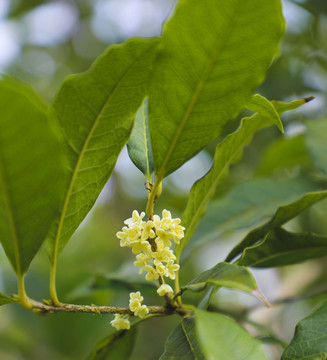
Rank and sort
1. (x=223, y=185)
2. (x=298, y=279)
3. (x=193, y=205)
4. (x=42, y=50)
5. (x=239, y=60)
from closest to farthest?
1. (x=239, y=60)
2. (x=193, y=205)
3. (x=223, y=185)
4. (x=298, y=279)
5. (x=42, y=50)

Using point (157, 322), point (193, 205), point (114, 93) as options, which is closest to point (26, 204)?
point (114, 93)

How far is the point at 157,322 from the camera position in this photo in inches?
107

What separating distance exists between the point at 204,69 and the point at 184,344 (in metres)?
0.50

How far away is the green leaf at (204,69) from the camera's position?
0.73 metres

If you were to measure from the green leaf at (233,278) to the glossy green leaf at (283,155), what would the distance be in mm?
1111

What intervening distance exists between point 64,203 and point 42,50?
339 cm

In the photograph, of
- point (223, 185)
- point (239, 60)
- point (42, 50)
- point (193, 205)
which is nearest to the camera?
point (239, 60)

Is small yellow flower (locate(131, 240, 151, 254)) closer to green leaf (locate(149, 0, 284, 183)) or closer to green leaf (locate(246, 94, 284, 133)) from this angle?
green leaf (locate(149, 0, 284, 183))

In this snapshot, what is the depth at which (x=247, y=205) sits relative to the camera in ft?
4.95

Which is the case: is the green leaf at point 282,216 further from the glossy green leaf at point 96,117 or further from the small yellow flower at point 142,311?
the glossy green leaf at point 96,117

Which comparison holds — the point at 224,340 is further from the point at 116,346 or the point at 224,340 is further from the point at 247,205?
the point at 247,205

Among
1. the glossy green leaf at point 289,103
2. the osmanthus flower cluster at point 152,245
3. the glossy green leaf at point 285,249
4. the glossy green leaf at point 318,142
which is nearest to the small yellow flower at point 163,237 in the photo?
the osmanthus flower cluster at point 152,245

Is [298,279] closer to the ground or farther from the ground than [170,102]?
closer to the ground

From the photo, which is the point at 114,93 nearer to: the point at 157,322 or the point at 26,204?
the point at 26,204
